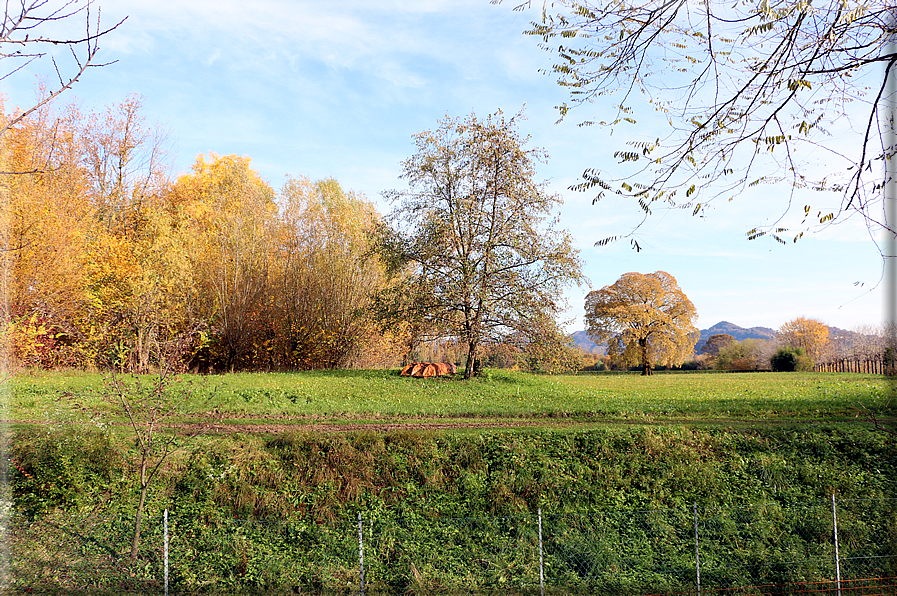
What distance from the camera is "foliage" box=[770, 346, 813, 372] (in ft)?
111

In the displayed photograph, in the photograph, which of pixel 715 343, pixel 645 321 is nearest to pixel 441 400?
pixel 645 321

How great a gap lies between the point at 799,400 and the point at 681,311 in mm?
18427

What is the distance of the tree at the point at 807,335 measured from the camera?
42.6 metres

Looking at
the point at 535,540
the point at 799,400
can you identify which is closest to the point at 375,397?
the point at 535,540

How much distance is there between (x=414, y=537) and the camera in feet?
25.7

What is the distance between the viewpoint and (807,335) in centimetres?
4362

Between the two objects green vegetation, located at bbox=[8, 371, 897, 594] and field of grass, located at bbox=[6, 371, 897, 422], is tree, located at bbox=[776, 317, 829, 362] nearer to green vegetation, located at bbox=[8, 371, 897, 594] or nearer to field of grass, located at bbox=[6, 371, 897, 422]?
field of grass, located at bbox=[6, 371, 897, 422]

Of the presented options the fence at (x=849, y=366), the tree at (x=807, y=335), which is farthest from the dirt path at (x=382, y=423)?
the tree at (x=807, y=335)

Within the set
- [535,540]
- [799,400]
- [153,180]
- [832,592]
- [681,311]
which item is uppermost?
[153,180]

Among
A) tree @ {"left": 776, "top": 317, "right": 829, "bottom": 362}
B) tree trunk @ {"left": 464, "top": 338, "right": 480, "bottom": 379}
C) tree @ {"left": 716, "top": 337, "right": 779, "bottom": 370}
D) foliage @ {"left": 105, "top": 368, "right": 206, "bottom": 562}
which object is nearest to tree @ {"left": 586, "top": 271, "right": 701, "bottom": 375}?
tree @ {"left": 716, "top": 337, "right": 779, "bottom": 370}

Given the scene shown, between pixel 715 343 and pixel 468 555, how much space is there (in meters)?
52.7

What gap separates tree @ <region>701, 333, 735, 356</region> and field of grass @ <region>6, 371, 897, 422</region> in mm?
35879

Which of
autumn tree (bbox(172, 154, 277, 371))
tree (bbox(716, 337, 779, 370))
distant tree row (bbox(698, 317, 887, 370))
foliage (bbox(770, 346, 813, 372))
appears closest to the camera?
autumn tree (bbox(172, 154, 277, 371))

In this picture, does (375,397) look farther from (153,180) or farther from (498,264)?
(153,180)
